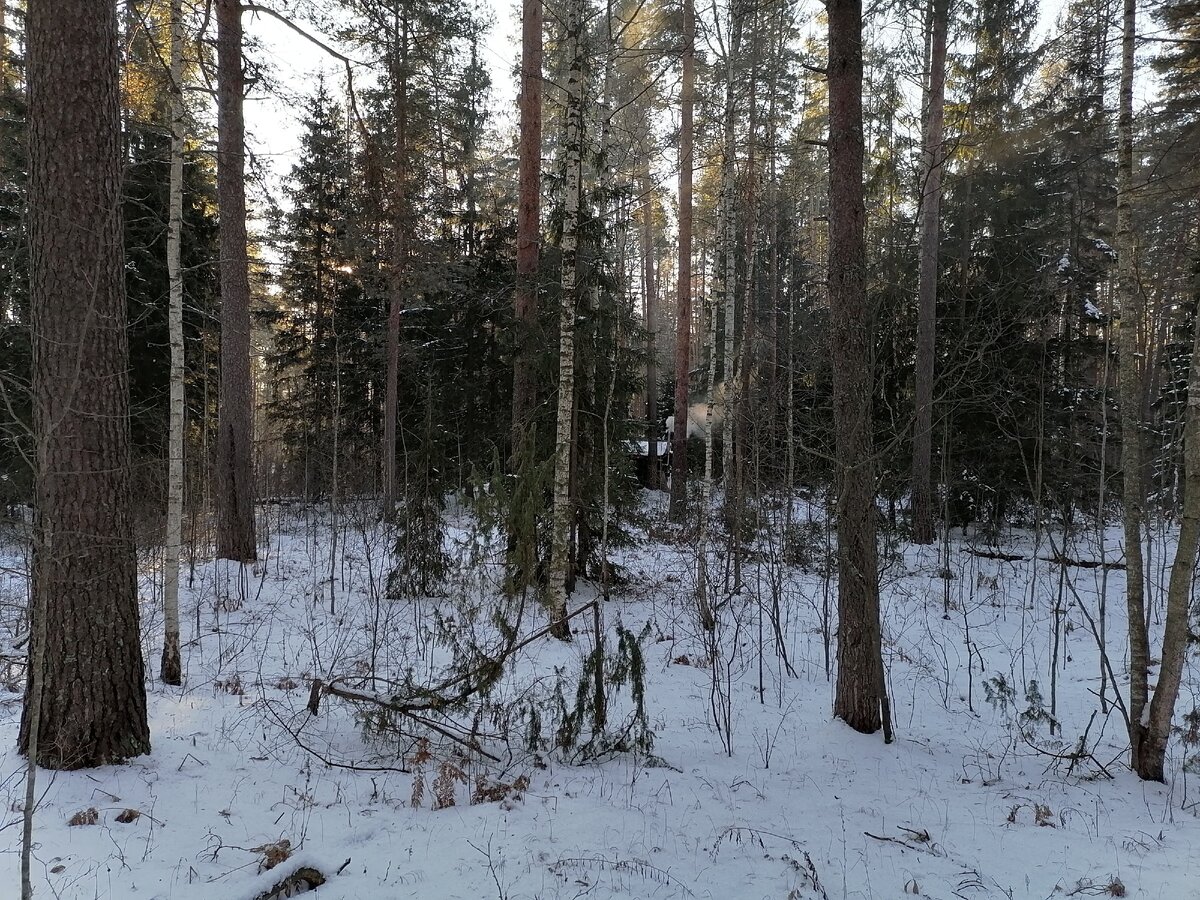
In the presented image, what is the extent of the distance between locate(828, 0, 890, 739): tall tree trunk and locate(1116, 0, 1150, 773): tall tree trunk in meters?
1.72

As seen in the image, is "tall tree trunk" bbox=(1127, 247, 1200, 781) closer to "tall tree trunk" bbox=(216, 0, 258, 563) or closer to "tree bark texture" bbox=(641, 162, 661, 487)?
"tall tree trunk" bbox=(216, 0, 258, 563)

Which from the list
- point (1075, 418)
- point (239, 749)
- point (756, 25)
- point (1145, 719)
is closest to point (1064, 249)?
point (1075, 418)

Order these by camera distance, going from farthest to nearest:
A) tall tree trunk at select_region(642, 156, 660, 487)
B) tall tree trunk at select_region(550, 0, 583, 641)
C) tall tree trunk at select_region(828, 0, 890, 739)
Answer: tall tree trunk at select_region(642, 156, 660, 487)
tall tree trunk at select_region(550, 0, 583, 641)
tall tree trunk at select_region(828, 0, 890, 739)

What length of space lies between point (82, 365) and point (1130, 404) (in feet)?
22.9

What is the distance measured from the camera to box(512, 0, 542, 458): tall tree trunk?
8.45m

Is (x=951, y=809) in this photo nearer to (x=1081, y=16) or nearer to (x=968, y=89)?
(x=1081, y=16)

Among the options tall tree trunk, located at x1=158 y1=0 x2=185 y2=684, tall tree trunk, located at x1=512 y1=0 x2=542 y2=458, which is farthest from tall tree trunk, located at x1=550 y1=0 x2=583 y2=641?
tall tree trunk, located at x1=158 y1=0 x2=185 y2=684

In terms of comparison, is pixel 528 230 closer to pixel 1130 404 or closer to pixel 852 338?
pixel 852 338

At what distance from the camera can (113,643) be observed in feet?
12.8

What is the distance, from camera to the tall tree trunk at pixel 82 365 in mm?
3676

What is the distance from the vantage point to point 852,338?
16.6ft

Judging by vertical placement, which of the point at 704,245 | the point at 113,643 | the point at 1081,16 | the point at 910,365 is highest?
the point at 704,245

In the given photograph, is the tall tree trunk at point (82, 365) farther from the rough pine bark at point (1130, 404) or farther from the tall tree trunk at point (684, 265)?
the tall tree trunk at point (684, 265)

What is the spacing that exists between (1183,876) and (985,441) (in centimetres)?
1065
